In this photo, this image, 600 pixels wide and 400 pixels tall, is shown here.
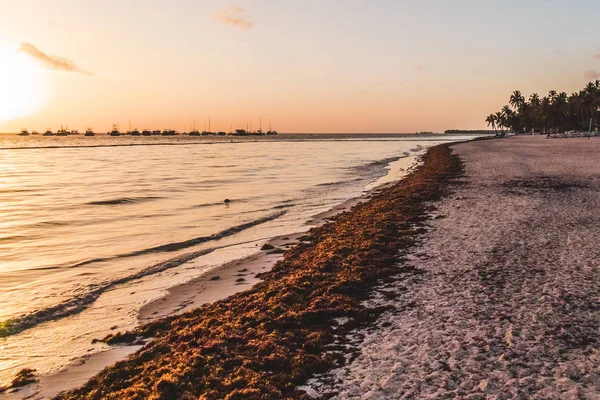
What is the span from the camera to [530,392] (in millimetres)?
5332

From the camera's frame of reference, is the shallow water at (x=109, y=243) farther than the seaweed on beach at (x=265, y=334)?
Yes

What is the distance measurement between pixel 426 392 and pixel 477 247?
7.90 metres

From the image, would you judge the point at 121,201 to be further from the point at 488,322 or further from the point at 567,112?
the point at 567,112

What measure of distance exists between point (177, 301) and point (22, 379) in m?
3.69

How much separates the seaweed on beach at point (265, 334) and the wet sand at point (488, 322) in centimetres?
52

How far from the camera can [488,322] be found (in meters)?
7.38

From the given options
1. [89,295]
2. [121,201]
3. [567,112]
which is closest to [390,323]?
[89,295]

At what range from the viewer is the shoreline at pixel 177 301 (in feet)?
21.9

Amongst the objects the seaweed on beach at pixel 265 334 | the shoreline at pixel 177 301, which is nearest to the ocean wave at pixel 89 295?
the shoreline at pixel 177 301

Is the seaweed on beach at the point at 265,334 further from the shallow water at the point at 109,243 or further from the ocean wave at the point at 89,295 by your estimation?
the ocean wave at the point at 89,295

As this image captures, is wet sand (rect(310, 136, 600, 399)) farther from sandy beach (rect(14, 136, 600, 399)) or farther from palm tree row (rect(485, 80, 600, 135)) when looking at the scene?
palm tree row (rect(485, 80, 600, 135))

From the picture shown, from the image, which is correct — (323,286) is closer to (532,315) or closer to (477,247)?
(532,315)

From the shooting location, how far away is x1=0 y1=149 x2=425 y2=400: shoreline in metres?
6.67

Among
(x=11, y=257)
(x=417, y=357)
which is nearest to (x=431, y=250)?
(x=417, y=357)
